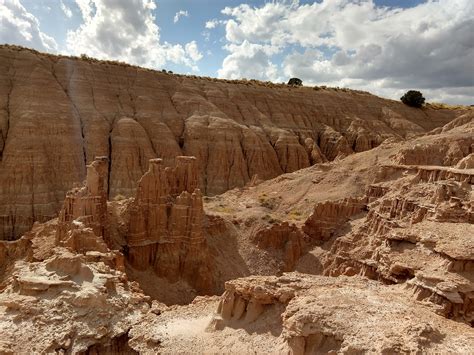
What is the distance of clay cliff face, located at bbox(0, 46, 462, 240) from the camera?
40188 mm

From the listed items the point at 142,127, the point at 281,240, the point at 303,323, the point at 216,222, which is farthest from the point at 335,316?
the point at 142,127

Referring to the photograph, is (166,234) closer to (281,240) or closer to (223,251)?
(223,251)

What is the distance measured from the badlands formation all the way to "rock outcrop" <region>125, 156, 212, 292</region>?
0.09 m

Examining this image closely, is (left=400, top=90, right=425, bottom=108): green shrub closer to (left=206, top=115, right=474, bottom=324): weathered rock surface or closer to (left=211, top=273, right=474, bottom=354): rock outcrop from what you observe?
(left=206, top=115, right=474, bottom=324): weathered rock surface

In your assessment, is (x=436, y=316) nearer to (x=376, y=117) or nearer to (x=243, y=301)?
(x=243, y=301)

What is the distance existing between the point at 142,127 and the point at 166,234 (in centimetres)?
2620

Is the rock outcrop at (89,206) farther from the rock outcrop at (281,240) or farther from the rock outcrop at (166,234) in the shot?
the rock outcrop at (281,240)

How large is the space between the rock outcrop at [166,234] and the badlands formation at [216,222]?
0.31 ft

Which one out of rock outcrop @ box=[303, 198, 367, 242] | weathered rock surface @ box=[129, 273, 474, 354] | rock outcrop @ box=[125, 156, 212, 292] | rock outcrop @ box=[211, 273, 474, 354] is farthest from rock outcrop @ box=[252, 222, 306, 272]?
rock outcrop @ box=[211, 273, 474, 354]

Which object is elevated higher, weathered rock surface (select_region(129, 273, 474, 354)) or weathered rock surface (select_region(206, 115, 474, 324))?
weathered rock surface (select_region(206, 115, 474, 324))

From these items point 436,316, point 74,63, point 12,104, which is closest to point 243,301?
point 436,316

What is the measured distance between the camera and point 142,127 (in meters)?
50.2

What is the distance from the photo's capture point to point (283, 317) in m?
12.2

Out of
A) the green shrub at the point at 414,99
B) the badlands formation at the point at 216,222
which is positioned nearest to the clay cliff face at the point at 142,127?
the badlands formation at the point at 216,222
